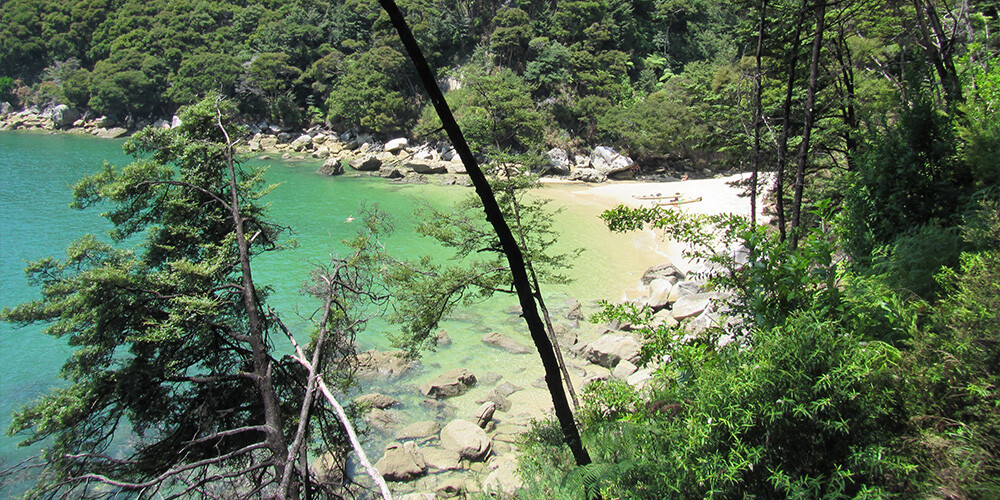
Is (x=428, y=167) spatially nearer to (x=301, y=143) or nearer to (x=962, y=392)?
(x=301, y=143)

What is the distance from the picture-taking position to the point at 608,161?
42.0m

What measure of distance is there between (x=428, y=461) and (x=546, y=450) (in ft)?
11.3

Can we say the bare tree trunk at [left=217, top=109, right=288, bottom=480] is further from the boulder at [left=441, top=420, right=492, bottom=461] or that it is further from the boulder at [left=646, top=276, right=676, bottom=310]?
the boulder at [left=646, top=276, right=676, bottom=310]

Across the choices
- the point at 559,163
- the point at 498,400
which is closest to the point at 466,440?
the point at 498,400

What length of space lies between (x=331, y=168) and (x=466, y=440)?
35.2 metres

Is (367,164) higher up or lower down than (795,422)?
higher up

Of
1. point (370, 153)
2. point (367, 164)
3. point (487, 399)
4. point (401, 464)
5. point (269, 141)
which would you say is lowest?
point (487, 399)

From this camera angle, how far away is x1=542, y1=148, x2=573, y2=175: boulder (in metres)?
41.3

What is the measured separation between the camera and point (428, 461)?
34.5ft

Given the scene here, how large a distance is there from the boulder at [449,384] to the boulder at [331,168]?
105 feet

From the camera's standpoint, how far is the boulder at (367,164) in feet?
142

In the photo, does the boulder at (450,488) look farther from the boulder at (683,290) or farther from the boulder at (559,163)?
the boulder at (559,163)

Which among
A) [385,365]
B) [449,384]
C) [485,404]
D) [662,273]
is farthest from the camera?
[662,273]

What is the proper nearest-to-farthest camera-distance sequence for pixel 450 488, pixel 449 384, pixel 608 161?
pixel 450 488
pixel 449 384
pixel 608 161
